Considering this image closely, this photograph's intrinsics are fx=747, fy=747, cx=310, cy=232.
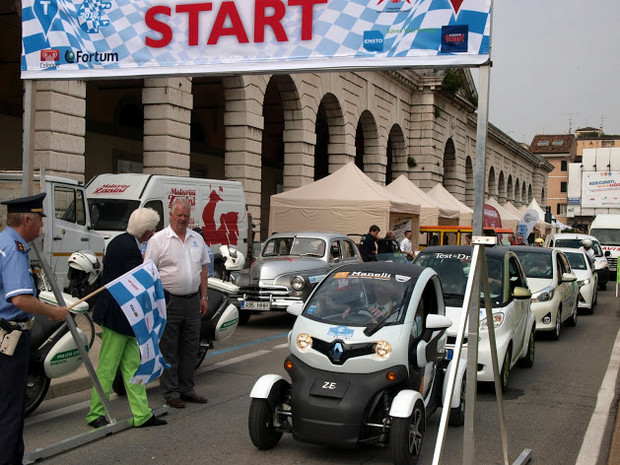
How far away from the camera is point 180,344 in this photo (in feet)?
23.8

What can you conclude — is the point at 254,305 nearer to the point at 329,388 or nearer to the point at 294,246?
the point at 294,246

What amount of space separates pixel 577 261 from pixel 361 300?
1388 cm

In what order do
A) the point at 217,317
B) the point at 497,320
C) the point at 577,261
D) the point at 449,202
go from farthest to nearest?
the point at 449,202 < the point at 577,261 < the point at 217,317 < the point at 497,320

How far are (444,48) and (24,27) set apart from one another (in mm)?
4508

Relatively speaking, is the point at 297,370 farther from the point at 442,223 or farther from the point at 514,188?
the point at 514,188

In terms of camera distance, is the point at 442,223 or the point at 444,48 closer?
the point at 444,48

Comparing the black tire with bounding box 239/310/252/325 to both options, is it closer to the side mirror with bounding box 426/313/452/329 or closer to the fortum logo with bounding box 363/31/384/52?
the fortum logo with bounding box 363/31/384/52

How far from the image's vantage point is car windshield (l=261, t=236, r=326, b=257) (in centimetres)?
1465

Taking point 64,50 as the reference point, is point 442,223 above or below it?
below

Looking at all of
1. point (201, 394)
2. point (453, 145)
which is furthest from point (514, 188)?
point (201, 394)

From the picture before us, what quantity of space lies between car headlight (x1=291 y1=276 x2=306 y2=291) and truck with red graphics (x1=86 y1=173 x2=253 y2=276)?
3.81 meters

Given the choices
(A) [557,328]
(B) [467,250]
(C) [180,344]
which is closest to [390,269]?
(C) [180,344]

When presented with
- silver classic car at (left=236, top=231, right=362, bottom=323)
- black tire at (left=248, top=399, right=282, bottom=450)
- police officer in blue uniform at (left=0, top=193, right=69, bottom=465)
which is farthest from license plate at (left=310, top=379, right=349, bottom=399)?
silver classic car at (left=236, top=231, right=362, bottom=323)

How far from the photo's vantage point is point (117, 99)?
28438 millimetres
